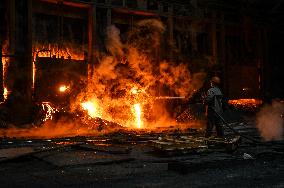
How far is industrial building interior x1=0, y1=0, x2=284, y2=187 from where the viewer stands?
730 cm

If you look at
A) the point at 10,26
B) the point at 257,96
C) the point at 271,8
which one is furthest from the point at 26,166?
the point at 271,8

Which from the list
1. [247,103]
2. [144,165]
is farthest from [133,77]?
[144,165]

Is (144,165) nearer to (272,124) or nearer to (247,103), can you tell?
(272,124)

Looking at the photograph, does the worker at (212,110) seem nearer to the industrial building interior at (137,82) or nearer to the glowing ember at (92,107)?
the industrial building interior at (137,82)

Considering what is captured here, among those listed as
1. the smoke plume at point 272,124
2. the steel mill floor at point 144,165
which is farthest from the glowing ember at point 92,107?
the smoke plume at point 272,124

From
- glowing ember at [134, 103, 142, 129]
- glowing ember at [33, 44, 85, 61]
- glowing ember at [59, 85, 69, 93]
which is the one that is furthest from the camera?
glowing ember at [134, 103, 142, 129]

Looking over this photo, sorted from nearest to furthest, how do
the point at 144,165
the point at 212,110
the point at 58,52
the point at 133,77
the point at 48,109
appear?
1. the point at 144,165
2. the point at 212,110
3. the point at 48,109
4. the point at 58,52
5. the point at 133,77

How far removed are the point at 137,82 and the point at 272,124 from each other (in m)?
5.54

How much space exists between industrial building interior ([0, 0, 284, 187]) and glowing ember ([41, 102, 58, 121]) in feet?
0.11

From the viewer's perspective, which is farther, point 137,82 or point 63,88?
point 137,82

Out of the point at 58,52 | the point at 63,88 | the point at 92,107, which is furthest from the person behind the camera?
the point at 92,107

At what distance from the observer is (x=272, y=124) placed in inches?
523

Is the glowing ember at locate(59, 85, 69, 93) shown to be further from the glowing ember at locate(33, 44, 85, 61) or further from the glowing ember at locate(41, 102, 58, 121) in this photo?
the glowing ember at locate(33, 44, 85, 61)

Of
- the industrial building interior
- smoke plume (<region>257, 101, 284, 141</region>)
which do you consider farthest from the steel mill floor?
smoke plume (<region>257, 101, 284, 141</region>)
